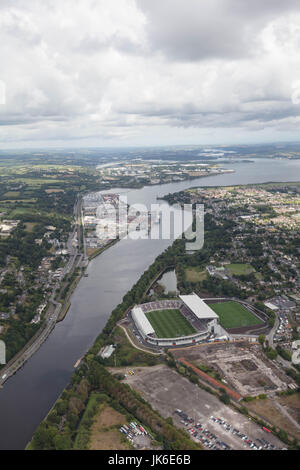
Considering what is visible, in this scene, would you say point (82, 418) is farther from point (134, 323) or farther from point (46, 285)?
point (46, 285)

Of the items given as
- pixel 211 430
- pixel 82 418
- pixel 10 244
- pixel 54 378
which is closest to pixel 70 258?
pixel 10 244

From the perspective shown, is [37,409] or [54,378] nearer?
[37,409]

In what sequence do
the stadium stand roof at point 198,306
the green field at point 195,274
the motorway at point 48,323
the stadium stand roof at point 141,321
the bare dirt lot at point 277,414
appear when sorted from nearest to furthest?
the bare dirt lot at point 277,414, the motorway at point 48,323, the stadium stand roof at point 141,321, the stadium stand roof at point 198,306, the green field at point 195,274

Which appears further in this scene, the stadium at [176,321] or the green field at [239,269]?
the green field at [239,269]

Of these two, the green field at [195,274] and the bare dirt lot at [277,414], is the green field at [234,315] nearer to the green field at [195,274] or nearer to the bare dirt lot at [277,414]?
the green field at [195,274]

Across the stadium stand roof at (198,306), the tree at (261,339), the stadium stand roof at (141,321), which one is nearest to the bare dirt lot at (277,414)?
the tree at (261,339)

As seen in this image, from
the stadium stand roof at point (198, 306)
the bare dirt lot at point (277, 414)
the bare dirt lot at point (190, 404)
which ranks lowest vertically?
the bare dirt lot at point (277, 414)
